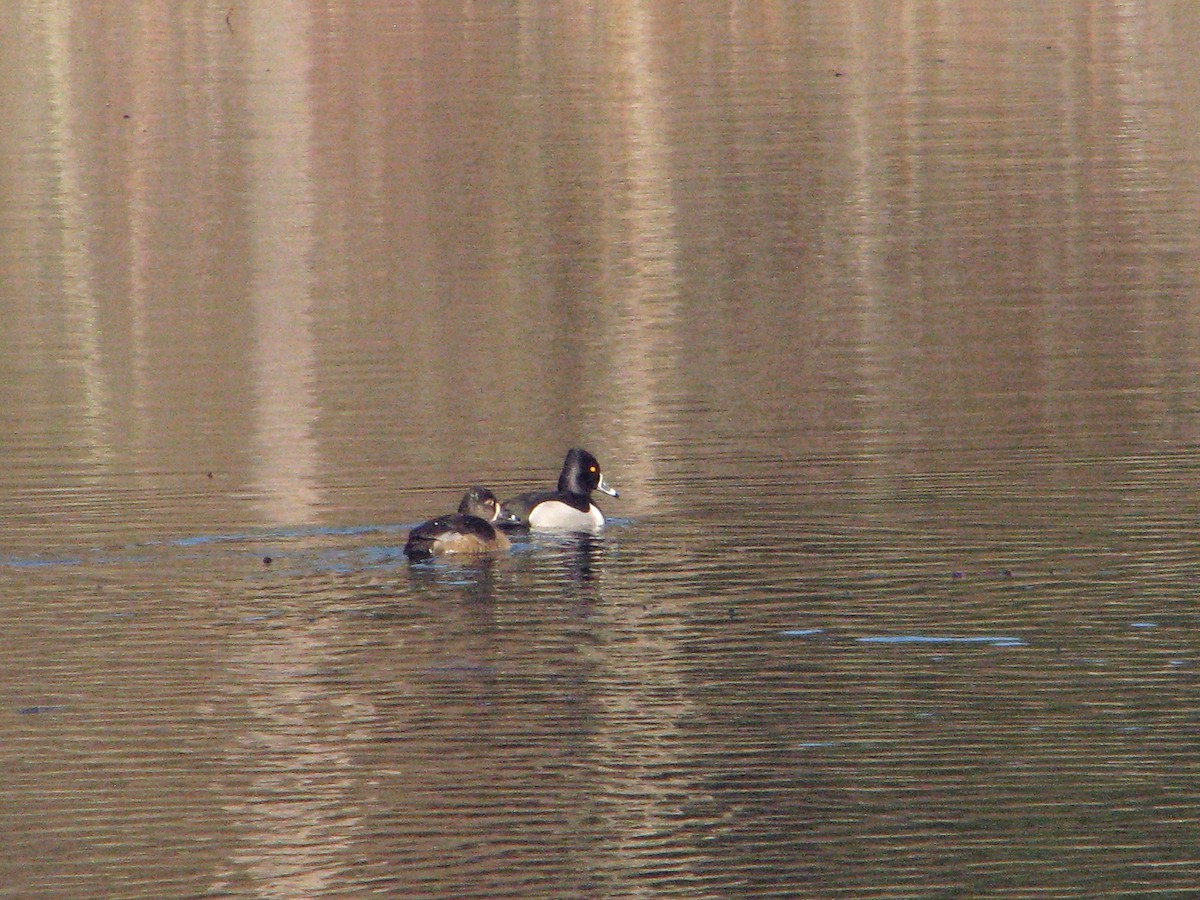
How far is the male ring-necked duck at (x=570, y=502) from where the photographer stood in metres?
15.5

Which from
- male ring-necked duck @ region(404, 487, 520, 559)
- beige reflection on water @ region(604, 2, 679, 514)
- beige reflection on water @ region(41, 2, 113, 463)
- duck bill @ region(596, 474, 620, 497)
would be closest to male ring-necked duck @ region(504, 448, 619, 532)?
duck bill @ region(596, 474, 620, 497)

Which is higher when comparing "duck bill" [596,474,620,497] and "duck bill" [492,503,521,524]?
"duck bill" [596,474,620,497]

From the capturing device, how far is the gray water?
10.0 meters

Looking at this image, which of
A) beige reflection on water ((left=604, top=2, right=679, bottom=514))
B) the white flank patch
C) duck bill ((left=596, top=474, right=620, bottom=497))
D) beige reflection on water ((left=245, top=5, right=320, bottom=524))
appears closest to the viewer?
the white flank patch

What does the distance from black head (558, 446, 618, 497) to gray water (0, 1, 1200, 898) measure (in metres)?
0.32

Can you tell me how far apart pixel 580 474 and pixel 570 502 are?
0.34 m

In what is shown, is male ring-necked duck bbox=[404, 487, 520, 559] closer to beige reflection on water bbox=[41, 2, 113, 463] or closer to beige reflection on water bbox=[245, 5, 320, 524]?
beige reflection on water bbox=[245, 5, 320, 524]

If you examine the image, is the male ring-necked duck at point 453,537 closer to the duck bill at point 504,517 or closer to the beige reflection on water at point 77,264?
the duck bill at point 504,517

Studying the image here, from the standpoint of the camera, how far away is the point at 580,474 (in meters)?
15.8

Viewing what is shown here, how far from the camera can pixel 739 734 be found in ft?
36.3

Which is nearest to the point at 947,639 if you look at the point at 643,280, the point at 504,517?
the point at 504,517

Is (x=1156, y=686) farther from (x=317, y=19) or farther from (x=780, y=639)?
(x=317, y=19)

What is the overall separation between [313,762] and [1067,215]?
19.9 metres

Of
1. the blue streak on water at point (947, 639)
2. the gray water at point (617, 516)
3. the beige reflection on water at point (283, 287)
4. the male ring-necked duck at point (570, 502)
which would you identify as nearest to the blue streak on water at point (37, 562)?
the gray water at point (617, 516)
